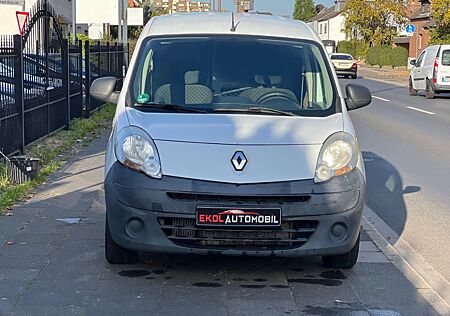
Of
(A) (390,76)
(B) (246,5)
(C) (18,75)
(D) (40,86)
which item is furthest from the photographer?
(A) (390,76)

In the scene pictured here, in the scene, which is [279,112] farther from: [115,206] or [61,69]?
[61,69]

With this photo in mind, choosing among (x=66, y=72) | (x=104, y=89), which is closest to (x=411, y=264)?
(x=104, y=89)

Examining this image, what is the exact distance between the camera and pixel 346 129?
597cm

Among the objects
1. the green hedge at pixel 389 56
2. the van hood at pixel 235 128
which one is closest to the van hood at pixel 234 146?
the van hood at pixel 235 128

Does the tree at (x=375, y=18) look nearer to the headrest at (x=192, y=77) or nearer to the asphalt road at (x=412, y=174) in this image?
the asphalt road at (x=412, y=174)

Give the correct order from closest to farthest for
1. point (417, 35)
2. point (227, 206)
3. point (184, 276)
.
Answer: point (227, 206) → point (184, 276) → point (417, 35)

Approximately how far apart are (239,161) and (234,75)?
1.27m

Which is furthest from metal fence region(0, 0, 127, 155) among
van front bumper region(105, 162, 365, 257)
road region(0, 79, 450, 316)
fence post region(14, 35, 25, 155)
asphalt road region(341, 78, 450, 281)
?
asphalt road region(341, 78, 450, 281)

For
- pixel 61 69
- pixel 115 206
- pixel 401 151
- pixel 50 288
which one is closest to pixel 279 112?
pixel 115 206

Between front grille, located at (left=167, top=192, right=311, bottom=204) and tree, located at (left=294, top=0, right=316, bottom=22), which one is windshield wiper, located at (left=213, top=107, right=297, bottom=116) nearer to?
front grille, located at (left=167, top=192, right=311, bottom=204)

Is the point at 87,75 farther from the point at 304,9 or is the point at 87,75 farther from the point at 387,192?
the point at 304,9

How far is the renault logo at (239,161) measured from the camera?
552 cm

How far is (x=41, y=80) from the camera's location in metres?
13.1

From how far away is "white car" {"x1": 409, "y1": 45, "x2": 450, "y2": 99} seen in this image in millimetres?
27641
